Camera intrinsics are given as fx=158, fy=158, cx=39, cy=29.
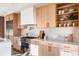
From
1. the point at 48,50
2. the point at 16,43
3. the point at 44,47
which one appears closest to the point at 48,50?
the point at 48,50

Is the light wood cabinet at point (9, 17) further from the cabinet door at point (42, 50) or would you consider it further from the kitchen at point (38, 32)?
the cabinet door at point (42, 50)

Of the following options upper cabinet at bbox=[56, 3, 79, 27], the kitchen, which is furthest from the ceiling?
upper cabinet at bbox=[56, 3, 79, 27]

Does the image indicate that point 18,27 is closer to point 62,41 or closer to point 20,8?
point 20,8

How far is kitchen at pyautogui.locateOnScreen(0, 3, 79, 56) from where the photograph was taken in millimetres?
2215

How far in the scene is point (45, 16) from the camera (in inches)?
98.3

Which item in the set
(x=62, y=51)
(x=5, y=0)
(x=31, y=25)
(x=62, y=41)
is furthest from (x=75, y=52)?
(x=5, y=0)

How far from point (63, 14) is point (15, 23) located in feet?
3.01

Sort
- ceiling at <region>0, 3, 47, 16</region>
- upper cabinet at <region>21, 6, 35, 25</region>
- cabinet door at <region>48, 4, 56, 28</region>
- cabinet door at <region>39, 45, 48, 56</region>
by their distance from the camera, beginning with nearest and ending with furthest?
ceiling at <region>0, 3, 47, 16</region>
cabinet door at <region>39, 45, 48, 56</region>
upper cabinet at <region>21, 6, 35, 25</region>
cabinet door at <region>48, 4, 56, 28</region>

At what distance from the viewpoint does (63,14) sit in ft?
9.04

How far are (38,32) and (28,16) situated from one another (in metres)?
0.28

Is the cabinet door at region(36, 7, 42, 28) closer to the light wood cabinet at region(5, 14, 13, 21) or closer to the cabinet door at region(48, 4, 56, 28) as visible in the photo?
the cabinet door at region(48, 4, 56, 28)

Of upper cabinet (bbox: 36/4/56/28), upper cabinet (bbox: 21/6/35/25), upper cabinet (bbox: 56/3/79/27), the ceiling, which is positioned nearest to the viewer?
the ceiling

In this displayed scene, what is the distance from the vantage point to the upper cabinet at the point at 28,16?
7.52 ft

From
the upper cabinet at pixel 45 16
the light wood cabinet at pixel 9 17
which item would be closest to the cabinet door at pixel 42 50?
the upper cabinet at pixel 45 16
